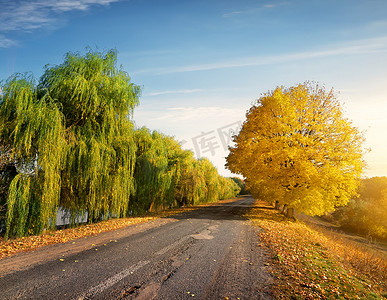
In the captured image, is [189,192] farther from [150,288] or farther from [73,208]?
[150,288]

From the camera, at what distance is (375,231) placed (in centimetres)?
2633

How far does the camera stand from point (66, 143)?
10.3 m

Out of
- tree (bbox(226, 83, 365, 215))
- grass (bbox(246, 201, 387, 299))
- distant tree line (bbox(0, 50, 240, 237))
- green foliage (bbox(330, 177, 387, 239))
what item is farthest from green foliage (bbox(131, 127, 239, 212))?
green foliage (bbox(330, 177, 387, 239))

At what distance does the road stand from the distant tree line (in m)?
2.95

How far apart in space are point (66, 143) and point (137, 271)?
24.4 feet

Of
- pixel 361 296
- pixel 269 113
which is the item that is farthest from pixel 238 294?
pixel 269 113

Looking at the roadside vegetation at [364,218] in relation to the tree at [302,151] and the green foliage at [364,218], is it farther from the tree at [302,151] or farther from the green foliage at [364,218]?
the tree at [302,151]

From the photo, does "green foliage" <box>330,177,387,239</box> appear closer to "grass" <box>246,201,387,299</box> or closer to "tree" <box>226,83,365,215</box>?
"tree" <box>226,83,365,215</box>

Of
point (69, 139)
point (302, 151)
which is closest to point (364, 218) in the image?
point (302, 151)

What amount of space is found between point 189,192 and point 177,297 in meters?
23.4

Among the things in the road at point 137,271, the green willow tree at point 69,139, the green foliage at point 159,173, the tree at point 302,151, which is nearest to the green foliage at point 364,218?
the tree at point 302,151

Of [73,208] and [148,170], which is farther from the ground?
[148,170]

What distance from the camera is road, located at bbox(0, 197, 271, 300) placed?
4.35 m

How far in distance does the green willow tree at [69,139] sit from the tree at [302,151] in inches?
344
